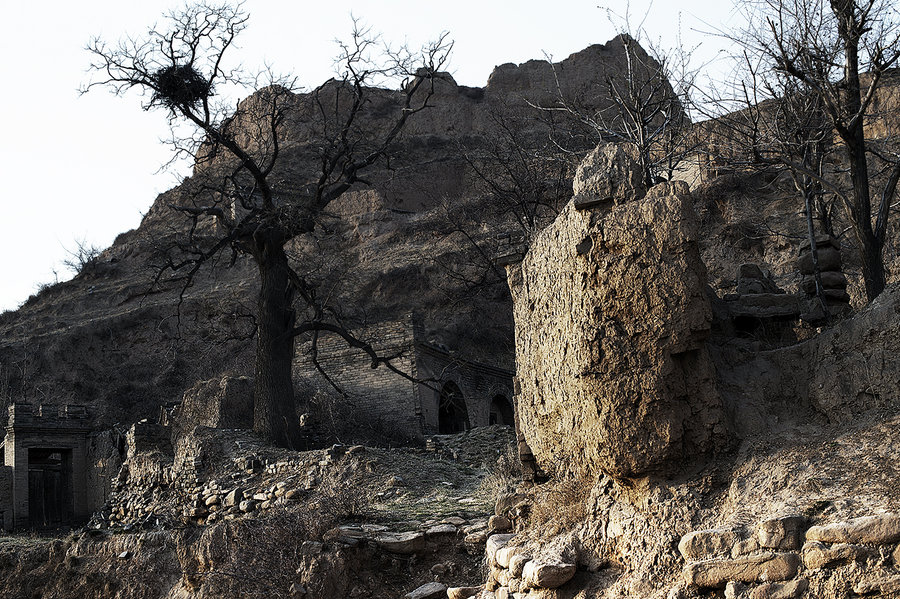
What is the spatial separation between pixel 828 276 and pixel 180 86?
1249 cm

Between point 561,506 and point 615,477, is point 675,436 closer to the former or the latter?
point 615,477

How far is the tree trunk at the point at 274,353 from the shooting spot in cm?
1648

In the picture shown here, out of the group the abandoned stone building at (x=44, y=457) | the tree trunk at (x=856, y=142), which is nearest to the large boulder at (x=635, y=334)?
the tree trunk at (x=856, y=142)

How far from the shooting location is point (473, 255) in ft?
101

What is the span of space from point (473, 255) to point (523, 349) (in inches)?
917

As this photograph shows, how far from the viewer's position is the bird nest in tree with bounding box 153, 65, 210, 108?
16547 mm

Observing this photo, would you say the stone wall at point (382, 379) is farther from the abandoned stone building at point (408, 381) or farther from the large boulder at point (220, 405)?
the large boulder at point (220, 405)

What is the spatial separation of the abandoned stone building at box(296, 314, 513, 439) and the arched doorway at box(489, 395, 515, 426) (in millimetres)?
892

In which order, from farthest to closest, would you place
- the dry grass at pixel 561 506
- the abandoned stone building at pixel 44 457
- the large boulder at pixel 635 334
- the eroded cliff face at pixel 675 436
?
the abandoned stone building at pixel 44 457, the dry grass at pixel 561 506, the large boulder at pixel 635 334, the eroded cliff face at pixel 675 436

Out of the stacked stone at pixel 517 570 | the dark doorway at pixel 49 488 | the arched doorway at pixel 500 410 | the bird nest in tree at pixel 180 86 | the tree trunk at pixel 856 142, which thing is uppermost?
the bird nest in tree at pixel 180 86

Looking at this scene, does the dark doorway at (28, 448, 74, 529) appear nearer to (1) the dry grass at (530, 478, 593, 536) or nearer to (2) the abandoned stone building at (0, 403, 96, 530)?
(2) the abandoned stone building at (0, 403, 96, 530)

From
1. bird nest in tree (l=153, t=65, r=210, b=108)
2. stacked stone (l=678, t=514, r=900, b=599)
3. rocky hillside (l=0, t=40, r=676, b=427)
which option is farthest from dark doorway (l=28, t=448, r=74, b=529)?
stacked stone (l=678, t=514, r=900, b=599)

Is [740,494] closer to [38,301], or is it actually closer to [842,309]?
[842,309]

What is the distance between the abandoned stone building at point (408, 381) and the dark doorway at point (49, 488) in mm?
6711
